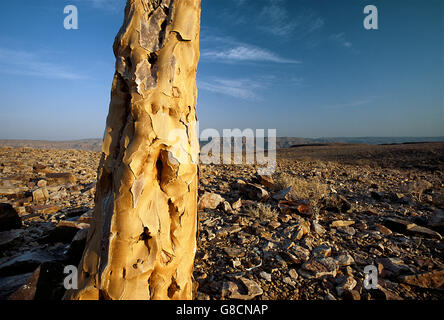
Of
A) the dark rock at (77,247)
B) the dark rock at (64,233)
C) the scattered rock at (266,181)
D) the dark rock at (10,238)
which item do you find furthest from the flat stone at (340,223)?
the dark rock at (10,238)

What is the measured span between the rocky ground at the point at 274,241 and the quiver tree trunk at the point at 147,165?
740 millimetres

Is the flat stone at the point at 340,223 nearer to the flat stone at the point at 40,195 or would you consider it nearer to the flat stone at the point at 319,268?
the flat stone at the point at 319,268

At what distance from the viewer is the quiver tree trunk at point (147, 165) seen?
61.9 inches

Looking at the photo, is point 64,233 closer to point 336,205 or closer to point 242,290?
point 242,290

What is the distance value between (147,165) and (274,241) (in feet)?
7.38

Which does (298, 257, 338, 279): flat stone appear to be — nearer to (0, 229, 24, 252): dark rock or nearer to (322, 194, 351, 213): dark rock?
(322, 194, 351, 213): dark rock

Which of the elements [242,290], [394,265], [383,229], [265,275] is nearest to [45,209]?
[242,290]

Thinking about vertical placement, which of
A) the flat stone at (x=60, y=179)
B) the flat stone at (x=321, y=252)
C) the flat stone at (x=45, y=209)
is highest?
the flat stone at (x=60, y=179)

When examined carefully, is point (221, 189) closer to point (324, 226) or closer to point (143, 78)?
point (324, 226)

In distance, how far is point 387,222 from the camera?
3824 mm

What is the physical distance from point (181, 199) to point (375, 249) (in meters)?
2.88

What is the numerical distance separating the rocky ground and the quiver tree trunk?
0.74m

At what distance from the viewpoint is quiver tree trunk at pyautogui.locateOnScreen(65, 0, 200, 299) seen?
1572 mm
